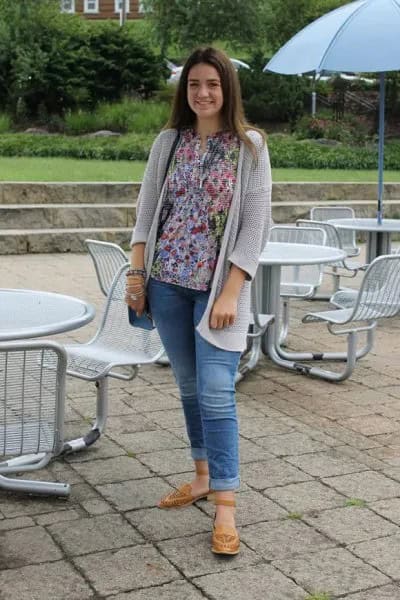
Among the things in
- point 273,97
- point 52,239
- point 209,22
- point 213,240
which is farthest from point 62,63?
point 213,240

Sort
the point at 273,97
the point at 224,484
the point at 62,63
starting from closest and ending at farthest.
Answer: the point at 224,484
the point at 62,63
the point at 273,97

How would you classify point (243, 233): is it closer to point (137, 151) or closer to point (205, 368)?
point (205, 368)

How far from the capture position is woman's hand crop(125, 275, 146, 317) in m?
3.62

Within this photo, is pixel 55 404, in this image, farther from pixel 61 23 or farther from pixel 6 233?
pixel 61 23

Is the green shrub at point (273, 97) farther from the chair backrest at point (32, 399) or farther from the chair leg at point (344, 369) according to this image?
the chair backrest at point (32, 399)

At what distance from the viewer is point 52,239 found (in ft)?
38.8

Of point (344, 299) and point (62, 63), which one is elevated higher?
point (62, 63)

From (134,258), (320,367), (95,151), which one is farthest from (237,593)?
(95,151)

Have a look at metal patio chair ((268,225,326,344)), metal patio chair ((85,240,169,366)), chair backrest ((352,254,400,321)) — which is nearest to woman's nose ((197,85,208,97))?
chair backrest ((352,254,400,321))

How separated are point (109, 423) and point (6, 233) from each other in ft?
22.9

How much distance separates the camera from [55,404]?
3469 mm

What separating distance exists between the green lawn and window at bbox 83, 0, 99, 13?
42430 mm

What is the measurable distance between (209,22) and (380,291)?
90.1 ft

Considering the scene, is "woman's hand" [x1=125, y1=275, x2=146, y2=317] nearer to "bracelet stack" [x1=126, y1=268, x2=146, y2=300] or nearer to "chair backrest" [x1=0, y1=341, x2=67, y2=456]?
"bracelet stack" [x1=126, y1=268, x2=146, y2=300]
